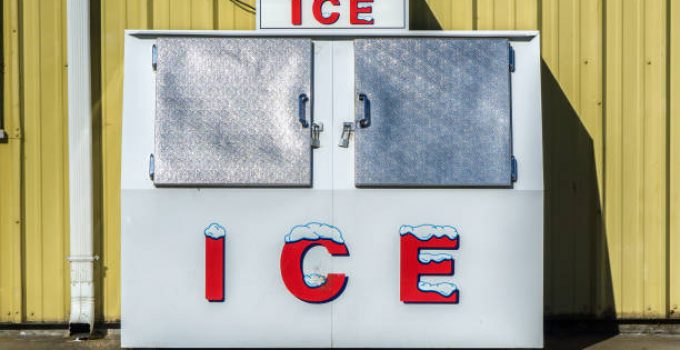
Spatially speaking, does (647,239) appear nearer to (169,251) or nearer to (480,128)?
(480,128)

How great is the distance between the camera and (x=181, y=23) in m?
5.02

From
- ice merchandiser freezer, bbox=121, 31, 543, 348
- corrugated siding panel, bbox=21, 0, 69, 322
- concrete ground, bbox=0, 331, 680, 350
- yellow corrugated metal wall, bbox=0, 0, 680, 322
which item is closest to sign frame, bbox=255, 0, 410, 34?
ice merchandiser freezer, bbox=121, 31, 543, 348

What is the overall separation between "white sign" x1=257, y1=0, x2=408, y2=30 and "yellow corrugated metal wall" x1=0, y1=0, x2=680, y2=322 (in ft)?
2.74

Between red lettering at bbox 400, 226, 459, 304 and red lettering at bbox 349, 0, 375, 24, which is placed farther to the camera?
red lettering at bbox 349, 0, 375, 24

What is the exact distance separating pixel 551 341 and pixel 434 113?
1.86m

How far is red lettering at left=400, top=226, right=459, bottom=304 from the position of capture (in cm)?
405

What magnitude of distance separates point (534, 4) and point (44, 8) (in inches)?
125

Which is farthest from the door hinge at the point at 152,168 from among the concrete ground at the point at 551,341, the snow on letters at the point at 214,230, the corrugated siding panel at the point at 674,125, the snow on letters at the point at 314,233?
the corrugated siding panel at the point at 674,125

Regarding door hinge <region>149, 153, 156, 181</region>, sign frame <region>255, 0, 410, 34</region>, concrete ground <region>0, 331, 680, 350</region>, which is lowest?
concrete ground <region>0, 331, 680, 350</region>

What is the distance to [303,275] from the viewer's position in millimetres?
4062

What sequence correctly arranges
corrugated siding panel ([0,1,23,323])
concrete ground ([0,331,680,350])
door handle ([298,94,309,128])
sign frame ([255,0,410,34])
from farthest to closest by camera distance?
corrugated siding panel ([0,1,23,323]) → concrete ground ([0,331,680,350]) → sign frame ([255,0,410,34]) → door handle ([298,94,309,128])

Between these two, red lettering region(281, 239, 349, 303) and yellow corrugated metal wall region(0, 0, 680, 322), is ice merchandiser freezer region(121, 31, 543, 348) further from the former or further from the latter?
yellow corrugated metal wall region(0, 0, 680, 322)

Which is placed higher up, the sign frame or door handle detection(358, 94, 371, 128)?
the sign frame

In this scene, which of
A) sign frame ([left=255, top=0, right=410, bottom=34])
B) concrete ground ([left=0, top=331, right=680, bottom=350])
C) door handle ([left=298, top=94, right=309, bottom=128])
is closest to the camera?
door handle ([left=298, top=94, right=309, bottom=128])
